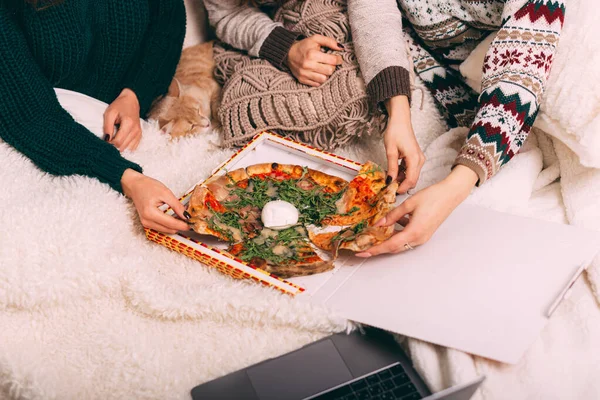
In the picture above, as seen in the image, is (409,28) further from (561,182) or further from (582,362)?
(582,362)

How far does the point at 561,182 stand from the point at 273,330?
24.2 inches

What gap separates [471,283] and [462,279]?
0.05 feet

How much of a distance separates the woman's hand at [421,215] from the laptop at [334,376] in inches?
5.1

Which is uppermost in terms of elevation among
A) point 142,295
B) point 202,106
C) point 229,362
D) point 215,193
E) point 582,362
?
point 202,106

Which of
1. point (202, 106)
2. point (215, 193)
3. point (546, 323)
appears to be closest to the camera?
point (546, 323)

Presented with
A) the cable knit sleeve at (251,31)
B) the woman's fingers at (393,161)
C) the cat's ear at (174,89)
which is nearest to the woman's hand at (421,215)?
the woman's fingers at (393,161)

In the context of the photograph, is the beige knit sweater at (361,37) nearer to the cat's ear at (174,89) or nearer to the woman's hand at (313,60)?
the woman's hand at (313,60)

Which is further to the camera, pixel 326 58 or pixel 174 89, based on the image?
pixel 174 89

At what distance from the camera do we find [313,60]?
3.63 ft

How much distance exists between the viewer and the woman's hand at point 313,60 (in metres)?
1.11

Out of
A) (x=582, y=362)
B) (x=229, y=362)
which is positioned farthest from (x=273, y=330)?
(x=582, y=362)

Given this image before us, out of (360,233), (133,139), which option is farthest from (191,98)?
(360,233)

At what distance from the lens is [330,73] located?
1.13 meters

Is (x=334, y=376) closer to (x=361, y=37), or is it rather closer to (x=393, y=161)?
(x=393, y=161)
